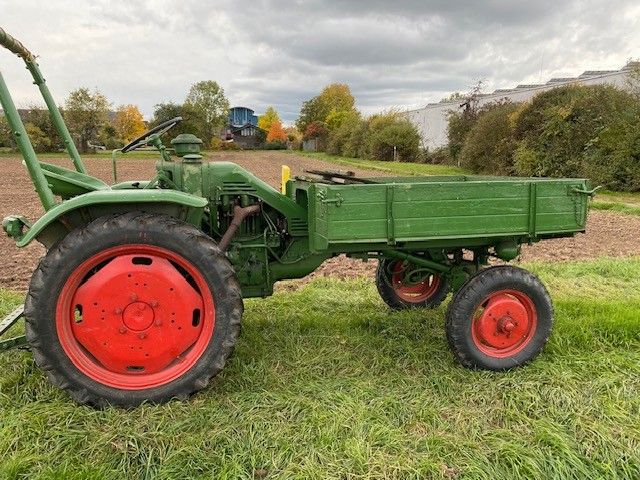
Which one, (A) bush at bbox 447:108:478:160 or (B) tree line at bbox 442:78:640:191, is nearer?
(B) tree line at bbox 442:78:640:191

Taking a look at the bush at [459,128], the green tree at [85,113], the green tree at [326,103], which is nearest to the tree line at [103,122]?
the green tree at [85,113]

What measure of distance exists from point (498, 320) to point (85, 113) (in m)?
44.4

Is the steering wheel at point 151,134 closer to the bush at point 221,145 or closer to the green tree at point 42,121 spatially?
the green tree at point 42,121

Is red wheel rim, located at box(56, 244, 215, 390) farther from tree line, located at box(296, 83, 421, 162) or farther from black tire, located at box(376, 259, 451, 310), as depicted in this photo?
tree line, located at box(296, 83, 421, 162)

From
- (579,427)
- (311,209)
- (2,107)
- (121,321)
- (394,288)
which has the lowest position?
(579,427)

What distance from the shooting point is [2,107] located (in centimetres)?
266

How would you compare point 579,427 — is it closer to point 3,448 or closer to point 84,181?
point 3,448

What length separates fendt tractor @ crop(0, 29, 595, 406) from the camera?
267cm

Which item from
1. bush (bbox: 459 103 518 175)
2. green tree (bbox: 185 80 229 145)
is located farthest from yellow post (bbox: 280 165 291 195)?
green tree (bbox: 185 80 229 145)

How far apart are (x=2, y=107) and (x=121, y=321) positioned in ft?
4.15

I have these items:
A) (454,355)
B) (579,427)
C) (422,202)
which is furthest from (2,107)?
(579,427)

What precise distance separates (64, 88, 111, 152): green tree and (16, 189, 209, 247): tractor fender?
41.2 metres

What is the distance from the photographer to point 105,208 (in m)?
2.79

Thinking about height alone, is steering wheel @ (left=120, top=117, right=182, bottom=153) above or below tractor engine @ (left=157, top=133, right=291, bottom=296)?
above
